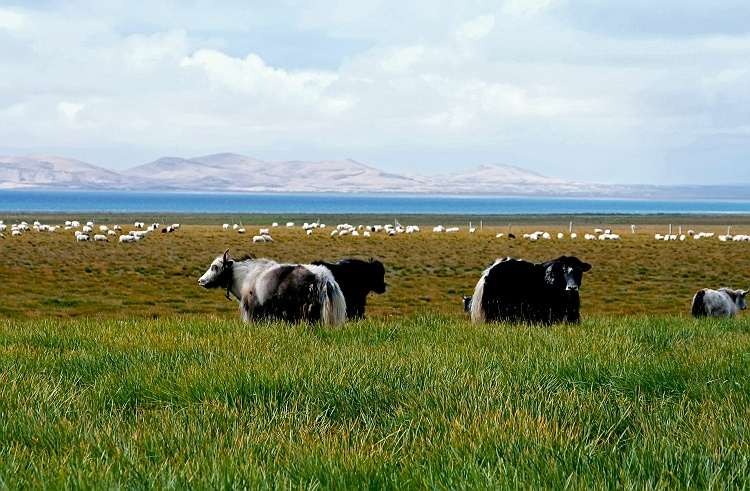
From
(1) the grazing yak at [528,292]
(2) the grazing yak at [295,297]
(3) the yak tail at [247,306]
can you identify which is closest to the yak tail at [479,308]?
(1) the grazing yak at [528,292]

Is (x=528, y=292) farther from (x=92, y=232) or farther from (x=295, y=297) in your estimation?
(x=92, y=232)

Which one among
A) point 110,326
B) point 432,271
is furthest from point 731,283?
point 110,326

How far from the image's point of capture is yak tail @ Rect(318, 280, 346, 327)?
11188 millimetres

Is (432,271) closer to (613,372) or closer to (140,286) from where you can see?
(140,286)

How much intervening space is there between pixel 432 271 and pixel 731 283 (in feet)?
46.9

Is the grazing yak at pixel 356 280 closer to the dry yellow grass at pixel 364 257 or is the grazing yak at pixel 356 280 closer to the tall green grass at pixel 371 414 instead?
the tall green grass at pixel 371 414

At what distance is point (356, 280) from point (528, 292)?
10.9 feet

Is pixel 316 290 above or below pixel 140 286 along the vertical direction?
above

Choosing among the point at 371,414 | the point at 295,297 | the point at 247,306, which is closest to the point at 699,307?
the point at 295,297

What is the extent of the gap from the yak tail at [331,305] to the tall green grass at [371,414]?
2.46 meters

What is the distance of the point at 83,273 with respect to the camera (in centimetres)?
3569

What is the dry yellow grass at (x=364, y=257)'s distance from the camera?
26844 millimetres

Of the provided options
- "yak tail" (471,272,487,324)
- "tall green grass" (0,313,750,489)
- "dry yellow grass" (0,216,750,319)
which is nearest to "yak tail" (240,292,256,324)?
"tall green grass" (0,313,750,489)

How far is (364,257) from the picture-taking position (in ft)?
158
